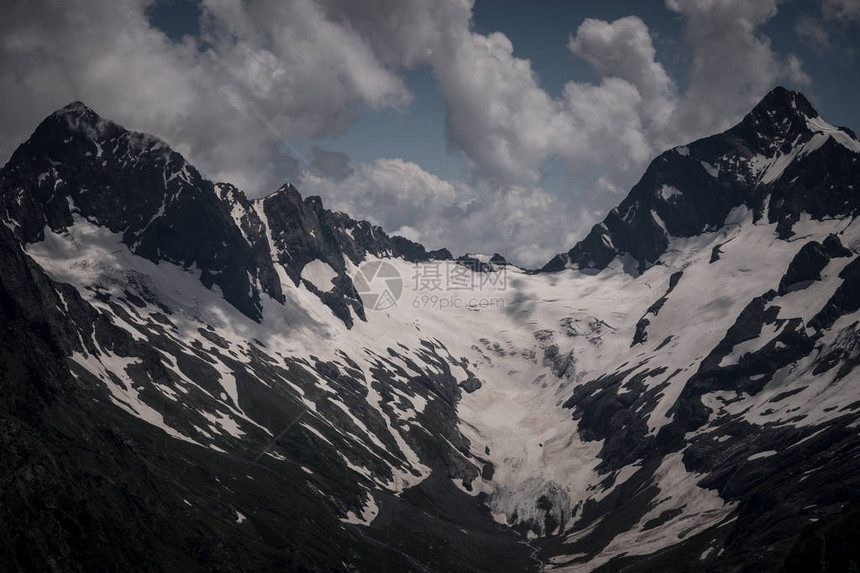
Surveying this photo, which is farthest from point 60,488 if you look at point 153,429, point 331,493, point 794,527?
point 794,527

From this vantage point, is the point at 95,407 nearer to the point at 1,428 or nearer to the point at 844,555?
the point at 1,428

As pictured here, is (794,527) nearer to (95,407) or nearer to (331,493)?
(331,493)

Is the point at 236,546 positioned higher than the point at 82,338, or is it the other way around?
the point at 82,338

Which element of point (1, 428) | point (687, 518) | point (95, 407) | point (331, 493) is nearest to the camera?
point (1, 428)

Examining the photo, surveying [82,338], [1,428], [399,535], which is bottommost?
[399,535]

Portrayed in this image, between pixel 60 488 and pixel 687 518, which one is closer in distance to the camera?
pixel 60 488

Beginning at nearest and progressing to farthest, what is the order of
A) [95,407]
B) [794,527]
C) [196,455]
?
[794,527] < [95,407] < [196,455]

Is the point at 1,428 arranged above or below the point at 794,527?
above

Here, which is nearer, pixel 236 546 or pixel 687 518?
pixel 236 546

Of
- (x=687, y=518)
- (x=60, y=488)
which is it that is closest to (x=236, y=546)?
(x=60, y=488)
